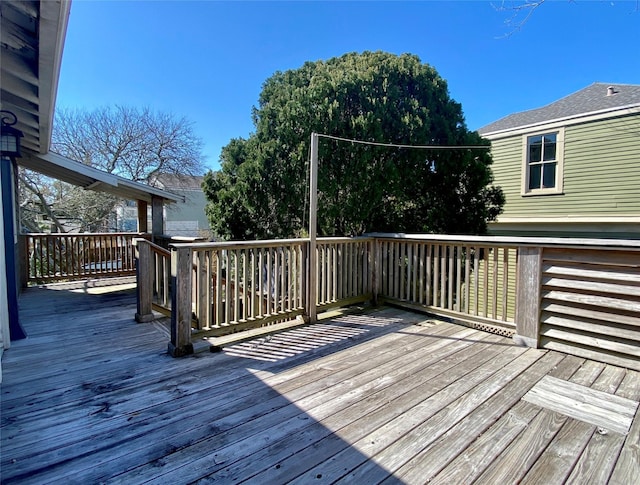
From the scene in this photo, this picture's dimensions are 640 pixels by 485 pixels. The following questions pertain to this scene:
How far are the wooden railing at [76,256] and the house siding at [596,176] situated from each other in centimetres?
999

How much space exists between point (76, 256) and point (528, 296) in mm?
7946

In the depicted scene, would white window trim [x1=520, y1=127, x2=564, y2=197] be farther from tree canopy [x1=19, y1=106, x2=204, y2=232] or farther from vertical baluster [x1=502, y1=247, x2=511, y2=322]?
tree canopy [x1=19, y1=106, x2=204, y2=232]

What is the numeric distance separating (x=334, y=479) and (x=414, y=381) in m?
1.21

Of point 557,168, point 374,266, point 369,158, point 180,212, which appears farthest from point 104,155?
point 557,168

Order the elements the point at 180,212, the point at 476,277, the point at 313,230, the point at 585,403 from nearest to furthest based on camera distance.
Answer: the point at 585,403, the point at 476,277, the point at 313,230, the point at 180,212

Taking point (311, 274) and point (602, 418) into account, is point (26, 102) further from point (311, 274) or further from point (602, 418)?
point (602, 418)

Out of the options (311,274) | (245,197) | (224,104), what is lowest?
(311,274)

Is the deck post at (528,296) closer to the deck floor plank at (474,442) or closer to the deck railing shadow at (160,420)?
the deck floor plank at (474,442)

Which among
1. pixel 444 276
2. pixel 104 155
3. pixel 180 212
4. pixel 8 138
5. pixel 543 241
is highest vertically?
pixel 104 155

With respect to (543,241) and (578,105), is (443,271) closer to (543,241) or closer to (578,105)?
(543,241)

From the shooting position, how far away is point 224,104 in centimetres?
1587

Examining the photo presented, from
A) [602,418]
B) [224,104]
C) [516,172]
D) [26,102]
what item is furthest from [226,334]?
[224,104]

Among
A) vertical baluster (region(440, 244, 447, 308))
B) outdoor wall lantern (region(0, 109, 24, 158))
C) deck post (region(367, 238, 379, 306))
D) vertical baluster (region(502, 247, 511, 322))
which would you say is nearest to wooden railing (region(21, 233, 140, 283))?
outdoor wall lantern (region(0, 109, 24, 158))

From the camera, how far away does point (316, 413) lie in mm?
2145
